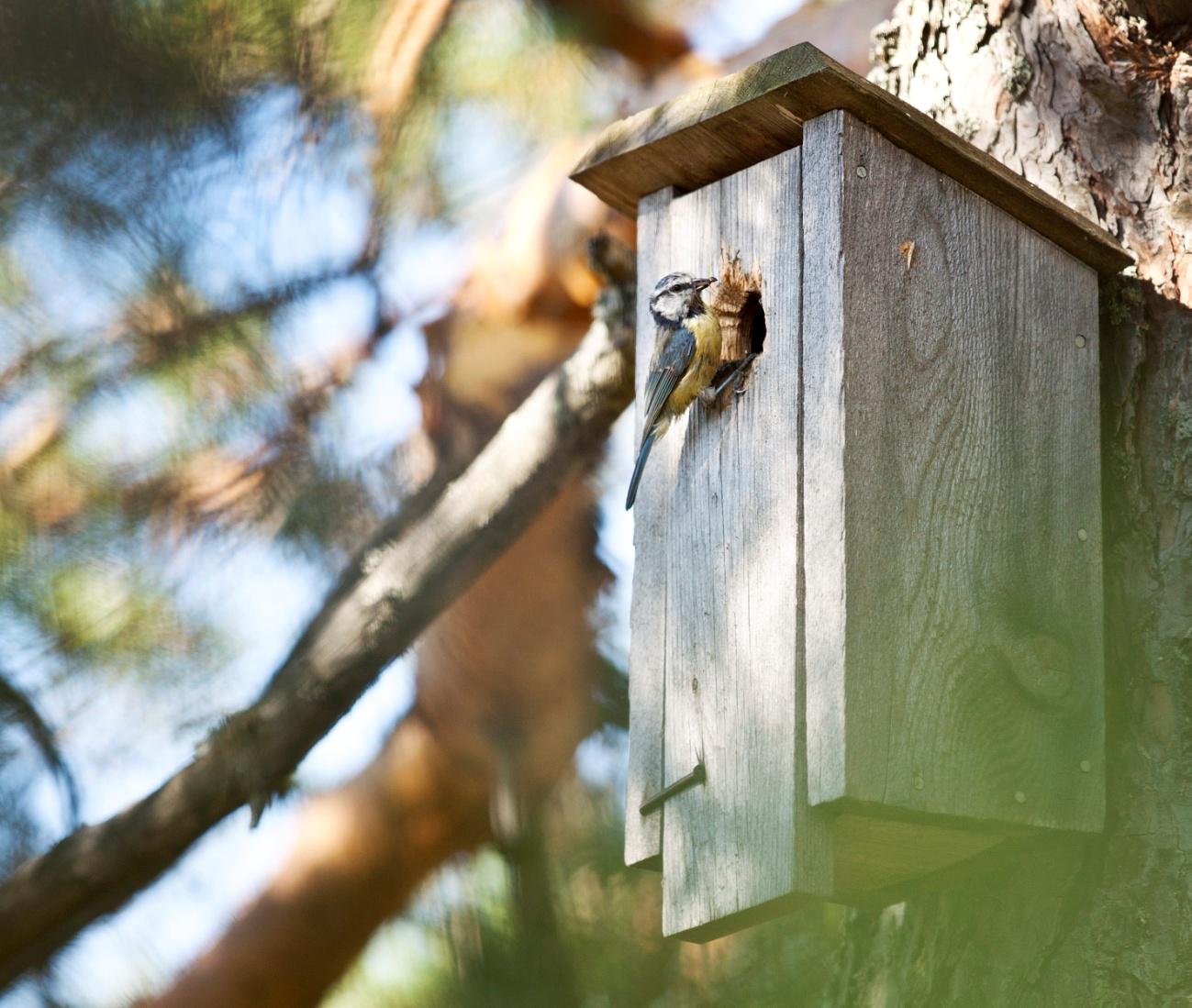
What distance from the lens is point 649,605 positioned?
7.70 ft

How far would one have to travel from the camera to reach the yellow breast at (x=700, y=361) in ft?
7.39

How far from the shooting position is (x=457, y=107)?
340cm

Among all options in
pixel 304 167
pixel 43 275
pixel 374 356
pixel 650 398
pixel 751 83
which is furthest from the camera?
pixel 374 356

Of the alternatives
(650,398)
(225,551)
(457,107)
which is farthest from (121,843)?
(457,107)

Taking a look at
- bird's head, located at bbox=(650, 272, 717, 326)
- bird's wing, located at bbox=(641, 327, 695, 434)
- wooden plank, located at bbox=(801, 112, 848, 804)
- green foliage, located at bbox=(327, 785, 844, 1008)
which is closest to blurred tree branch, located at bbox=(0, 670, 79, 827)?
green foliage, located at bbox=(327, 785, 844, 1008)

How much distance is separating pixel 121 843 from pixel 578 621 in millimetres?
1319

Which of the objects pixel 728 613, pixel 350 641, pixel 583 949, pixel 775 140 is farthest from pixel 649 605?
pixel 583 949

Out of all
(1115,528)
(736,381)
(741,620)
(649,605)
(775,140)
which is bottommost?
(741,620)

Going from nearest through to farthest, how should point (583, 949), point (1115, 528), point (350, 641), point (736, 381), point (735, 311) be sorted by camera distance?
point (736, 381) < point (735, 311) < point (1115, 528) < point (350, 641) < point (583, 949)

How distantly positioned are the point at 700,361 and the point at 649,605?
0.42 m

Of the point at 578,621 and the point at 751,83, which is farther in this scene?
the point at 578,621

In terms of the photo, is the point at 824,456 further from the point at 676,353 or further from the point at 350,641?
the point at 350,641

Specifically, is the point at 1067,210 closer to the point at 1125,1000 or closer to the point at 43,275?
the point at 1125,1000

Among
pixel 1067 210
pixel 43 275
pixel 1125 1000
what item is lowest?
pixel 1125 1000
